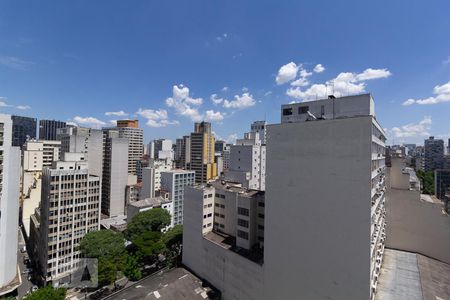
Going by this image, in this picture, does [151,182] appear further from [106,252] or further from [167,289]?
[167,289]

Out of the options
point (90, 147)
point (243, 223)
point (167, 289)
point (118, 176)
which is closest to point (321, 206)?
point (243, 223)

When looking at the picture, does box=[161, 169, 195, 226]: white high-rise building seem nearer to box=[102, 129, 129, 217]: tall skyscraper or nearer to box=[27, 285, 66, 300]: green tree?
box=[102, 129, 129, 217]: tall skyscraper

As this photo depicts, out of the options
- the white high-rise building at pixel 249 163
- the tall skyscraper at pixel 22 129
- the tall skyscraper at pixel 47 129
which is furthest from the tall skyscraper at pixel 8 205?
the tall skyscraper at pixel 47 129

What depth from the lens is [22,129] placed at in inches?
5285

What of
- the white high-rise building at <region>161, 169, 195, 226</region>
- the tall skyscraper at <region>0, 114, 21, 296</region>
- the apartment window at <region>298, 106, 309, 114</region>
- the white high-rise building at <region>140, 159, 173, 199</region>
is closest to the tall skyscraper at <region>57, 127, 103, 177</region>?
the white high-rise building at <region>140, 159, 173, 199</region>

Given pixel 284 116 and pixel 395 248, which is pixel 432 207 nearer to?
pixel 395 248

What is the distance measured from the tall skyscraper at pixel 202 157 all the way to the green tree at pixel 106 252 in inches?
2501

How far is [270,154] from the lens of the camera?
2534 cm

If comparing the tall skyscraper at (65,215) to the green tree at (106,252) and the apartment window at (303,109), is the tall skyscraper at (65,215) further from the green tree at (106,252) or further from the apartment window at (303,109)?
the apartment window at (303,109)

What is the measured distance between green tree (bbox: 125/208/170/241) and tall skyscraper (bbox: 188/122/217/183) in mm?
54577

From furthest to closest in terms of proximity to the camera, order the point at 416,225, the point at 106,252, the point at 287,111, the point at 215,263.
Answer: the point at 106,252 → the point at 416,225 → the point at 215,263 → the point at 287,111

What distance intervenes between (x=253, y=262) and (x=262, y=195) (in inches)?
333

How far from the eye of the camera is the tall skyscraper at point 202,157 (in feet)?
335

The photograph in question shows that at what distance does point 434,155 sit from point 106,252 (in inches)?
6409
